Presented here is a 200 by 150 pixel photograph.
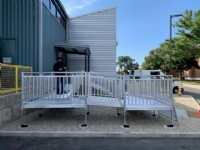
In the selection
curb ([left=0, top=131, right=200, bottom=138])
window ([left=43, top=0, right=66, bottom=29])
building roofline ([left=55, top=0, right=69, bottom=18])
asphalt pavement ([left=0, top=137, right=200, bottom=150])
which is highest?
building roofline ([left=55, top=0, right=69, bottom=18])

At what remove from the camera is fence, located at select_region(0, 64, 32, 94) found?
8359 millimetres

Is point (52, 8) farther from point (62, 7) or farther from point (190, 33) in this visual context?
point (190, 33)

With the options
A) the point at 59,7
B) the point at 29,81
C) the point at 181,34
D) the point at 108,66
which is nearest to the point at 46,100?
the point at 29,81

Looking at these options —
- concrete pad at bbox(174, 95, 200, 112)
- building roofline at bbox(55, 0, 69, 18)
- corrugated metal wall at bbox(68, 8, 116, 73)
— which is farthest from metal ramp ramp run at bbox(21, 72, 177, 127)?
corrugated metal wall at bbox(68, 8, 116, 73)

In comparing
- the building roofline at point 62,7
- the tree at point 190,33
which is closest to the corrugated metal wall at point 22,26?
the building roofline at point 62,7

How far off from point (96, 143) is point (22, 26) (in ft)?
22.5

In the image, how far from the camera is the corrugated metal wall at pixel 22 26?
11398 mm

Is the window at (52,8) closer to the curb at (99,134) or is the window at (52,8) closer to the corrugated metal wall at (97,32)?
the corrugated metal wall at (97,32)

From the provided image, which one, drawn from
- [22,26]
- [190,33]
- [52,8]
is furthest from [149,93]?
[190,33]

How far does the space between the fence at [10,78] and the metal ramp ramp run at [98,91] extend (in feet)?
2.40

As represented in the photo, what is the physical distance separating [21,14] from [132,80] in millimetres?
5879

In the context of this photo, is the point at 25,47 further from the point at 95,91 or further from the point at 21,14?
the point at 95,91

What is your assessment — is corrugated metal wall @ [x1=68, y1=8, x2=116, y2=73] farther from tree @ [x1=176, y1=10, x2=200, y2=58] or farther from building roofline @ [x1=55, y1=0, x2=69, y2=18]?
tree @ [x1=176, y1=10, x2=200, y2=58]

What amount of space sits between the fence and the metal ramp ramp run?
0.73 meters
